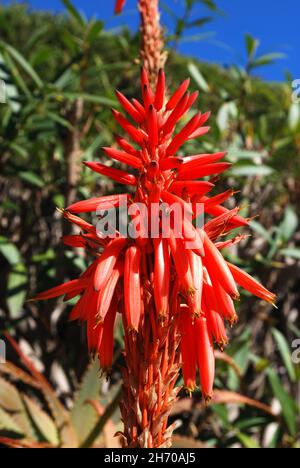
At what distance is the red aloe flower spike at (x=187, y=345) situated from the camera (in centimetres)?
81

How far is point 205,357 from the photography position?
2.53 ft

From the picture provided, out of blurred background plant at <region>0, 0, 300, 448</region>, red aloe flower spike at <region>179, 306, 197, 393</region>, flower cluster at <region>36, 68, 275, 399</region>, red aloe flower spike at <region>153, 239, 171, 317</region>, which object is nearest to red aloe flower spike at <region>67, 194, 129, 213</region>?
flower cluster at <region>36, 68, 275, 399</region>

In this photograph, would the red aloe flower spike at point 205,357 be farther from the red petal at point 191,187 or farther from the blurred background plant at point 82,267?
the blurred background plant at point 82,267

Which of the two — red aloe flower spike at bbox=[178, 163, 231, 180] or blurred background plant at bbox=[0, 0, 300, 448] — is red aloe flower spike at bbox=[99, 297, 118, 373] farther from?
blurred background plant at bbox=[0, 0, 300, 448]

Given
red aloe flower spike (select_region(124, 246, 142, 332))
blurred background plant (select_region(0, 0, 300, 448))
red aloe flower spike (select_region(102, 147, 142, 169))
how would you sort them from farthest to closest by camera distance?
blurred background plant (select_region(0, 0, 300, 448)) < red aloe flower spike (select_region(102, 147, 142, 169)) < red aloe flower spike (select_region(124, 246, 142, 332))

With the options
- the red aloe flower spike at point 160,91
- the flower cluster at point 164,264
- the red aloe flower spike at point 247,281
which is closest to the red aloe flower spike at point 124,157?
the flower cluster at point 164,264

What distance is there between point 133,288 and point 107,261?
63 mm

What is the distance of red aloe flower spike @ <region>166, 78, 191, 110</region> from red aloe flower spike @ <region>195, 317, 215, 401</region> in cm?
39

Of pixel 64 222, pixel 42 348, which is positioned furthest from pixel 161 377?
pixel 42 348

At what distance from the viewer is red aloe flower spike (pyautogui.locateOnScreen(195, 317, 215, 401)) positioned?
2.50 feet

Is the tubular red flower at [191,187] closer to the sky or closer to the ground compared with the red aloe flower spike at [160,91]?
closer to the ground

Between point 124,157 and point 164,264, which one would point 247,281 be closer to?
point 164,264

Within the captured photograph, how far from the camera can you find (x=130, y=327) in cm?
71

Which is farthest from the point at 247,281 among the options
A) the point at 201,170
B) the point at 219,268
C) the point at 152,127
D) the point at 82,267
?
the point at 82,267
